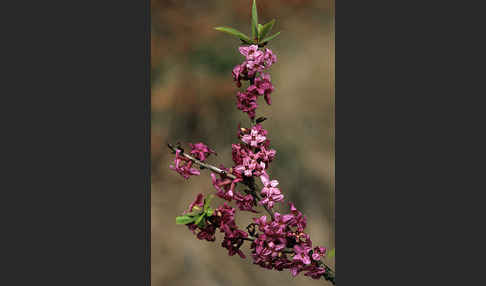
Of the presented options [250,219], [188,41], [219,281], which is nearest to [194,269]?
[219,281]

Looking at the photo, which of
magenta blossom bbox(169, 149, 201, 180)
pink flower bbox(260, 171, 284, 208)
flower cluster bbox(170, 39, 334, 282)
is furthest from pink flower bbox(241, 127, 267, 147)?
magenta blossom bbox(169, 149, 201, 180)

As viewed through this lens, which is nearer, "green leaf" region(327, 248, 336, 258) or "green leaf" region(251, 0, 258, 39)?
"green leaf" region(251, 0, 258, 39)

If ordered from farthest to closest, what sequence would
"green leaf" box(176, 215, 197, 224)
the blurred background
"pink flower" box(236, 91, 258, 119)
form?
the blurred background
"pink flower" box(236, 91, 258, 119)
"green leaf" box(176, 215, 197, 224)

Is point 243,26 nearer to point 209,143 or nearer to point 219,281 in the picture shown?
point 209,143

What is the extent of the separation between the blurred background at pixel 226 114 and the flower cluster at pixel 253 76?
5.9 inches

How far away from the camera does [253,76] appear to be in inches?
101

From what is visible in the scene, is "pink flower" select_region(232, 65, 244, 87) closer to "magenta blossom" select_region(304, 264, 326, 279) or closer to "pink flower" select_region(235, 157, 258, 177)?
"pink flower" select_region(235, 157, 258, 177)

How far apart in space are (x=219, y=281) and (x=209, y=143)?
0.57m

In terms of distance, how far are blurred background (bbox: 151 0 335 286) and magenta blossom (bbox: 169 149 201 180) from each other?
17 centimetres

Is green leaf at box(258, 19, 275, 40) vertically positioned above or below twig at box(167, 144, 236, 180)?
above

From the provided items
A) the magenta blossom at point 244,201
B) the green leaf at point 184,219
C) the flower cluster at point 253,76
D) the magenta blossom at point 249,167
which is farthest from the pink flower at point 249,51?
the green leaf at point 184,219

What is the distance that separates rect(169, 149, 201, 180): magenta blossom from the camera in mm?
2539

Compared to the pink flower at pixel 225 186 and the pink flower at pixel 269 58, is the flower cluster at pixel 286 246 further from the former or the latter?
the pink flower at pixel 269 58

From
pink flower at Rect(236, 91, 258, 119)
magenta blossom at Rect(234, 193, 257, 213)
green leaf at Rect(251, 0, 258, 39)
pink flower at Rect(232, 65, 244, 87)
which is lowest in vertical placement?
magenta blossom at Rect(234, 193, 257, 213)
